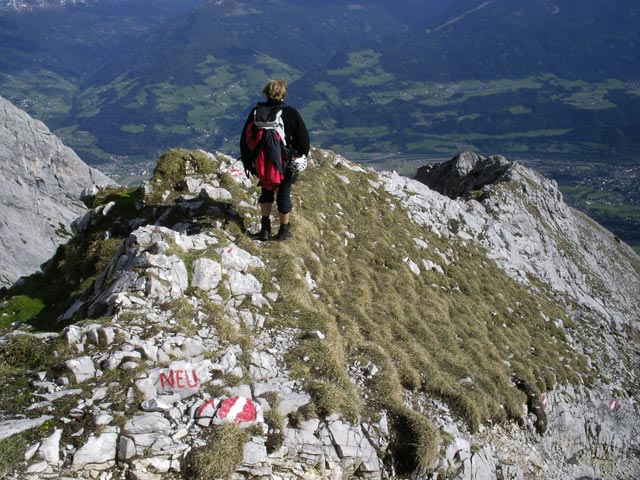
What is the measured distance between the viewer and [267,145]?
13.9m

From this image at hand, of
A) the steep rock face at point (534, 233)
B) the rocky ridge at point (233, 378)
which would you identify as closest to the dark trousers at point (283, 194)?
the rocky ridge at point (233, 378)

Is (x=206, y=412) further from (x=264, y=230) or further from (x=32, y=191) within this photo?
(x=32, y=191)

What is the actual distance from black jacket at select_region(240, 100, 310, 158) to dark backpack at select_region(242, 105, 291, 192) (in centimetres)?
13

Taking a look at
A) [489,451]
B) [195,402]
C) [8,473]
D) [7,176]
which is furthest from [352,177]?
[7,176]

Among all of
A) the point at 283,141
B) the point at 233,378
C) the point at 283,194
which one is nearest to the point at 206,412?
the point at 233,378

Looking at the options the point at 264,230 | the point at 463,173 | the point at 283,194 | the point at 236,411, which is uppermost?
the point at 283,194

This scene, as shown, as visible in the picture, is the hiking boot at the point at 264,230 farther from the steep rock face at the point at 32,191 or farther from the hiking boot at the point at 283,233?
the steep rock face at the point at 32,191

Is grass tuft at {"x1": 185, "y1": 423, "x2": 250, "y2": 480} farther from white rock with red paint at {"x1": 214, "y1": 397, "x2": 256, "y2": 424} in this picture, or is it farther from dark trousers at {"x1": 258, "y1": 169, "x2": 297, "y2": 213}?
dark trousers at {"x1": 258, "y1": 169, "x2": 297, "y2": 213}

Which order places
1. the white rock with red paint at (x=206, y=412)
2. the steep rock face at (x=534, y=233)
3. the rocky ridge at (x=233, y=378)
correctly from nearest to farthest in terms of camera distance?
the rocky ridge at (x=233, y=378)
the white rock with red paint at (x=206, y=412)
the steep rock face at (x=534, y=233)

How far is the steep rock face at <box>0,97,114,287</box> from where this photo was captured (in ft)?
268

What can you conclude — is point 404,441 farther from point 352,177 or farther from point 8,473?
point 352,177

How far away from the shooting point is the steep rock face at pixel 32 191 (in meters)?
81.8

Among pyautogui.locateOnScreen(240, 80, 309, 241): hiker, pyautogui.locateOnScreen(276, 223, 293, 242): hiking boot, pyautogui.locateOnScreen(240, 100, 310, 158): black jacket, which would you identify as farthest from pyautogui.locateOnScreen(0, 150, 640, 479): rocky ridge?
pyautogui.locateOnScreen(240, 100, 310, 158): black jacket

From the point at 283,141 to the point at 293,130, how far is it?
18.6 inches
